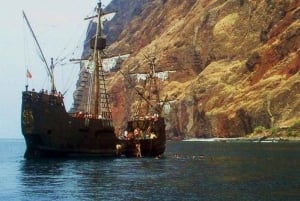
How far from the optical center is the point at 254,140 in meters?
177

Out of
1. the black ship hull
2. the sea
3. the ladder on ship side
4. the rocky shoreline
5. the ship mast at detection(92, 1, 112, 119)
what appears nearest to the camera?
the sea

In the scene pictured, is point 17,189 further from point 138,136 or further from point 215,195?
point 138,136

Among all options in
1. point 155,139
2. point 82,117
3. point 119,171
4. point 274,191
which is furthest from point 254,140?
point 274,191

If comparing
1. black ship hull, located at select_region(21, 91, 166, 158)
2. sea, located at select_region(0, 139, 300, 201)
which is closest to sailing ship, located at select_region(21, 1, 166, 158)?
black ship hull, located at select_region(21, 91, 166, 158)

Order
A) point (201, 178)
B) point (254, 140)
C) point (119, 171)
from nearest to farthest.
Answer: point (201, 178) → point (119, 171) → point (254, 140)

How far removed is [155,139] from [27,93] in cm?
2435

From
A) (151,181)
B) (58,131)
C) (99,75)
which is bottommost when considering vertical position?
(151,181)

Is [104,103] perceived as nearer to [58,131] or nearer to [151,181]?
[58,131]

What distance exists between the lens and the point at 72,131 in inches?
3332

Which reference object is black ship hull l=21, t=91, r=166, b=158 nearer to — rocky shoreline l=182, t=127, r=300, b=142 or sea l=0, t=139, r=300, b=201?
sea l=0, t=139, r=300, b=201

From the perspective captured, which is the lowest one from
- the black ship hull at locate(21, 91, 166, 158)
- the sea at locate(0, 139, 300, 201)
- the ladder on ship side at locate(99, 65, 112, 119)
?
the sea at locate(0, 139, 300, 201)

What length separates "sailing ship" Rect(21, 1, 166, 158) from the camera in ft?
271

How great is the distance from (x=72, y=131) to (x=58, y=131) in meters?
2.17

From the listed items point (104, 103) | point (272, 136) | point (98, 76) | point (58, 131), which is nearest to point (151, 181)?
point (58, 131)
